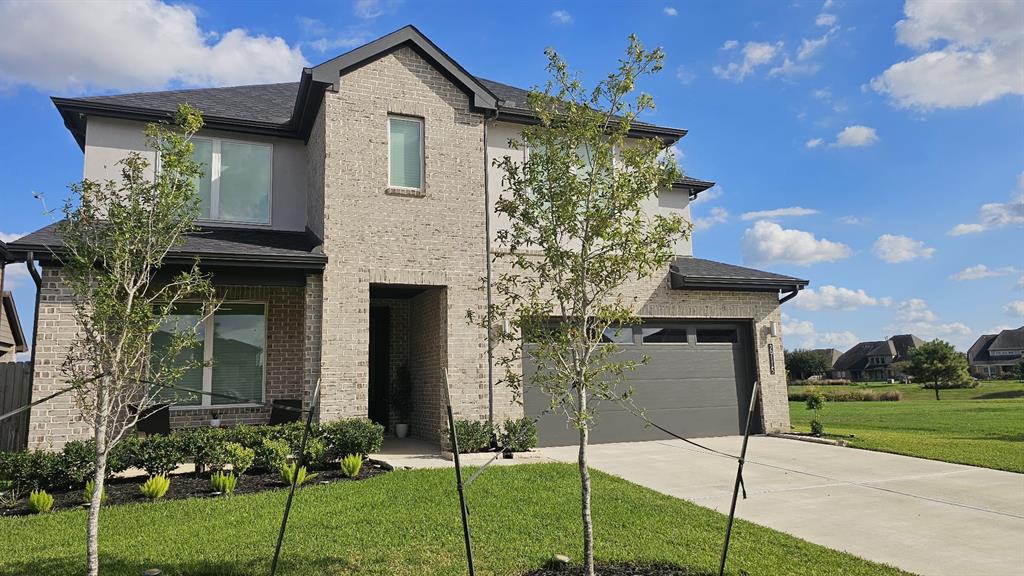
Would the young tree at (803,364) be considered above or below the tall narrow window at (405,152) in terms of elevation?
below

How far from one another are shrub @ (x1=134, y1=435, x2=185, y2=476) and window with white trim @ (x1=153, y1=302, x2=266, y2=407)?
9.57 feet

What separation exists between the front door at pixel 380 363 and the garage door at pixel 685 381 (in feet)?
14.3

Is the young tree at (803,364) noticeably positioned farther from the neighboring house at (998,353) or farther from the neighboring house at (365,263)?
the neighboring house at (365,263)

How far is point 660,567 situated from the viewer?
16.7 ft

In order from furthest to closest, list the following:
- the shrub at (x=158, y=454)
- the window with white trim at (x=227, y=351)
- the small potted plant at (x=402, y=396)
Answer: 1. the small potted plant at (x=402, y=396)
2. the window with white trim at (x=227, y=351)
3. the shrub at (x=158, y=454)

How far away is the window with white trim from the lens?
1170cm

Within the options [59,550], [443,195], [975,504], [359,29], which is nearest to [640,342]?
[443,195]

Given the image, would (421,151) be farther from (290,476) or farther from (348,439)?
(290,476)

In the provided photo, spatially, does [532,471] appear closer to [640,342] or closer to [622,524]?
[622,524]

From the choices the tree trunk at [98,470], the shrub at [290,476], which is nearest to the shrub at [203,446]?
the shrub at [290,476]

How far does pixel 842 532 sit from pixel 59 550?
290 inches

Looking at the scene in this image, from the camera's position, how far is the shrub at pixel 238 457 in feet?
28.2

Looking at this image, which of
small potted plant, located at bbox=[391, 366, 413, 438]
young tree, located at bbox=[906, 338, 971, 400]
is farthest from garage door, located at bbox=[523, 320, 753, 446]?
young tree, located at bbox=[906, 338, 971, 400]

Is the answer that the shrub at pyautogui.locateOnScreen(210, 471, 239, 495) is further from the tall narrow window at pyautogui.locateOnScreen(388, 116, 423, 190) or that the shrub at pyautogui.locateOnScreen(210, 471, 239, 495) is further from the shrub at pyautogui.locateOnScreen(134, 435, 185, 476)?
the tall narrow window at pyautogui.locateOnScreen(388, 116, 423, 190)
